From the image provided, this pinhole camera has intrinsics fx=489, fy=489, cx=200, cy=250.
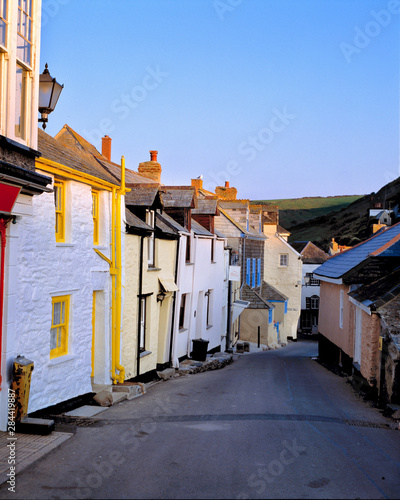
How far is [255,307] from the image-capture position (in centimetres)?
3431

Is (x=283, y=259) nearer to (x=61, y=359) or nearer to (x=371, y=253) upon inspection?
(x=371, y=253)

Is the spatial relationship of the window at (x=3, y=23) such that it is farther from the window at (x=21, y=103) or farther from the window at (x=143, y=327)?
the window at (x=143, y=327)

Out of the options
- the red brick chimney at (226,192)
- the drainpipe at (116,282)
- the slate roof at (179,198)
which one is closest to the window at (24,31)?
the drainpipe at (116,282)

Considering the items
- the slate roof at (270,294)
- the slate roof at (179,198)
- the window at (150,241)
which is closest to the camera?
the window at (150,241)

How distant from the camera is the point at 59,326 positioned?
10398 millimetres

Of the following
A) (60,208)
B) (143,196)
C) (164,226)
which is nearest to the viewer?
(60,208)

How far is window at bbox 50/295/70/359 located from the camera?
10188 millimetres

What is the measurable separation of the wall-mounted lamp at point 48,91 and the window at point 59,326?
3811 millimetres

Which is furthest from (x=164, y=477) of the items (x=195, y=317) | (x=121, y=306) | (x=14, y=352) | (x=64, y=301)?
(x=195, y=317)

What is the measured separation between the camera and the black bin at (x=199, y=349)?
68.9ft

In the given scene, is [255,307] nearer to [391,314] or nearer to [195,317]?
[195,317]

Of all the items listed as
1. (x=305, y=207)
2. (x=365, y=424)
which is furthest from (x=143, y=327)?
(x=305, y=207)

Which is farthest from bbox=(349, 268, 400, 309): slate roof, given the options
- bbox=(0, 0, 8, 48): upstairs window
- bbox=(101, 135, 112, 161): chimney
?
bbox=(101, 135, 112, 161): chimney

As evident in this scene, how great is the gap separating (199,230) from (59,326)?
12.5 m
